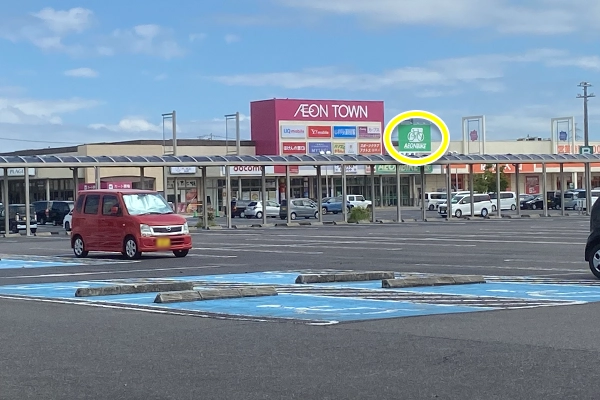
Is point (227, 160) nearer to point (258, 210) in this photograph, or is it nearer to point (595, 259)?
point (258, 210)

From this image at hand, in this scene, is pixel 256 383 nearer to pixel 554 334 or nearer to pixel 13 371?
pixel 13 371

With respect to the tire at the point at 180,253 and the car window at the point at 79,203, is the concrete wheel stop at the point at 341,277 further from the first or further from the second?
the car window at the point at 79,203

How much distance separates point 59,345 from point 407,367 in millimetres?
3861

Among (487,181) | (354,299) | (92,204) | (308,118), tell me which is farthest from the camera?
(487,181)

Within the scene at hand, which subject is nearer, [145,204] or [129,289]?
[129,289]

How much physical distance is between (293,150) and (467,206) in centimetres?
2170

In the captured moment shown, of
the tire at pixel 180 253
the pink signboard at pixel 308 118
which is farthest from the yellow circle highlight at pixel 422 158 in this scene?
the tire at pixel 180 253

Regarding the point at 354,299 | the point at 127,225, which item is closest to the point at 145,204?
the point at 127,225

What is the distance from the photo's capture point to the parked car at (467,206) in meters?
63.5

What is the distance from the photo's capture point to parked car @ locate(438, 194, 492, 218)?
63.5 metres

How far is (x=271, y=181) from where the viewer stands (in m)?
82.9

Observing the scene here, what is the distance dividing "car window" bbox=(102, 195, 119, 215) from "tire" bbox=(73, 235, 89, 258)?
123 centimetres

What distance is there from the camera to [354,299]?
14.9 m

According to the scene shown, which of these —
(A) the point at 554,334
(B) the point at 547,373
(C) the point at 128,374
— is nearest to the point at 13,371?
(C) the point at 128,374
